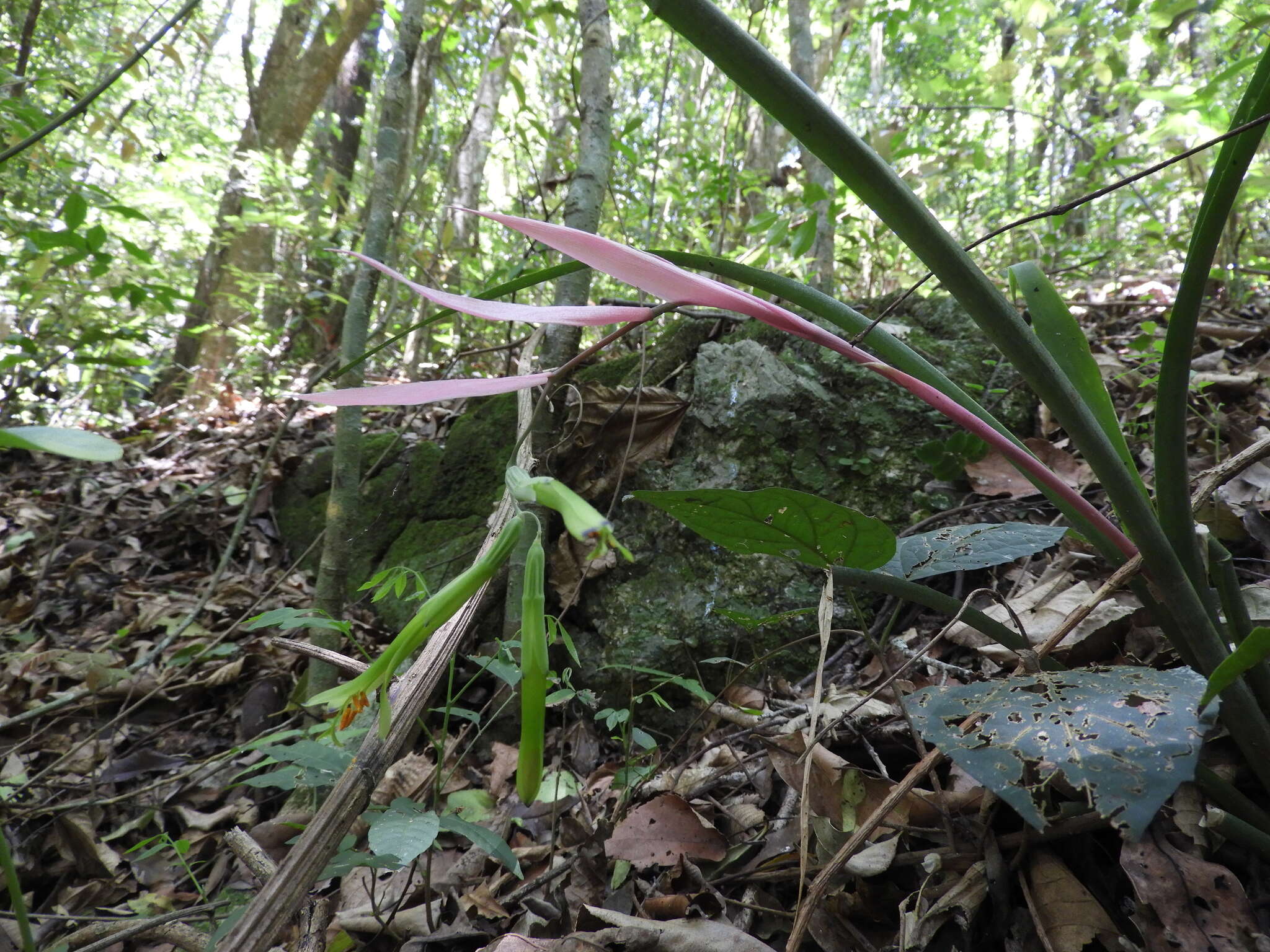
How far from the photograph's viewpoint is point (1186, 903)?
0.59 m

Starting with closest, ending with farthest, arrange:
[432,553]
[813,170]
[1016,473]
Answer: [1016,473] → [432,553] → [813,170]

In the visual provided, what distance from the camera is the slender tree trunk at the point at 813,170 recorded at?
8.70 feet

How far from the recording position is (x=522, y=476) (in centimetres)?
48

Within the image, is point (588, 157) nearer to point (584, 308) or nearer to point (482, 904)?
point (584, 308)

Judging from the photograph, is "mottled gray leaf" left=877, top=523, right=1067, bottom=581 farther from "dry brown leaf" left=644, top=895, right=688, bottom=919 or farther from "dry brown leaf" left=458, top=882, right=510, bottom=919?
"dry brown leaf" left=458, top=882, right=510, bottom=919

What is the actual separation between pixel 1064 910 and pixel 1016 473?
0.93 metres

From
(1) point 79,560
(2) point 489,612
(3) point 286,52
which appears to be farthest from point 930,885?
(3) point 286,52

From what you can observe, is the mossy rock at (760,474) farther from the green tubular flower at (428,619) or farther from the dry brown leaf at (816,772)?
the green tubular flower at (428,619)

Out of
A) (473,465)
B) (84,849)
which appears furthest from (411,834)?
(473,465)

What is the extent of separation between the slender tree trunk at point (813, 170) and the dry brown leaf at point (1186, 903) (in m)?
2.04

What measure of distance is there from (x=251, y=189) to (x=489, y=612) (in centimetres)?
396

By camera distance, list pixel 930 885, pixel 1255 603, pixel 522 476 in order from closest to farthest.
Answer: pixel 522 476 → pixel 930 885 → pixel 1255 603

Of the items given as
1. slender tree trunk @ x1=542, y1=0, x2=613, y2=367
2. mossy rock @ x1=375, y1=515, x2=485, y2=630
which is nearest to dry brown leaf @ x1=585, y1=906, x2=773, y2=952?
mossy rock @ x1=375, y1=515, x2=485, y2=630

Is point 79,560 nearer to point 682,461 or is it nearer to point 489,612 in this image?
point 489,612
